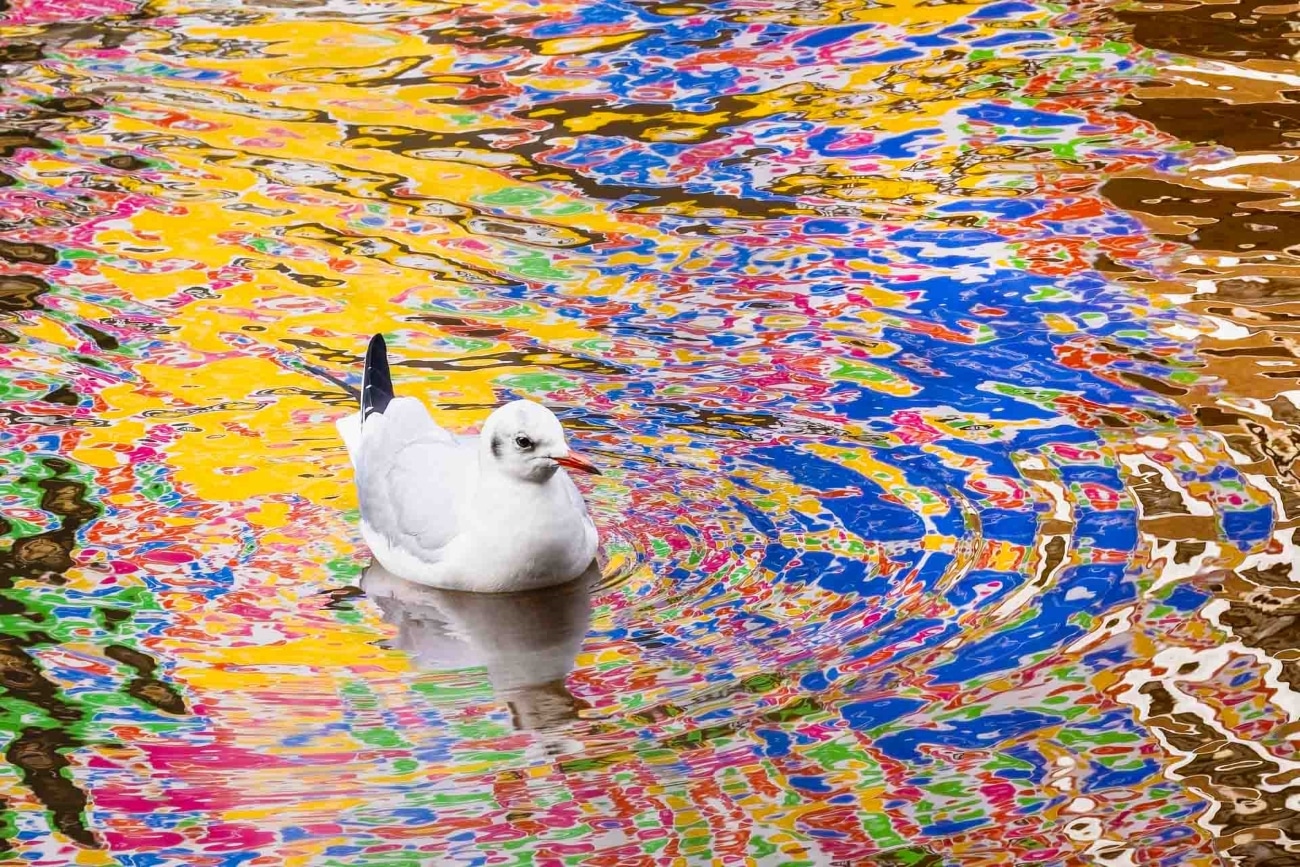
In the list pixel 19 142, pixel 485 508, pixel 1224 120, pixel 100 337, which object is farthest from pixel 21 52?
pixel 1224 120

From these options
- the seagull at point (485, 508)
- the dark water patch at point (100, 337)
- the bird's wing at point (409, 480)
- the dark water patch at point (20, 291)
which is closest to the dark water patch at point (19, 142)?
the dark water patch at point (20, 291)

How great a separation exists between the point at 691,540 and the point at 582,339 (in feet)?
5.14

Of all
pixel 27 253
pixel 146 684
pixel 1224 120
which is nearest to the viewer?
pixel 146 684

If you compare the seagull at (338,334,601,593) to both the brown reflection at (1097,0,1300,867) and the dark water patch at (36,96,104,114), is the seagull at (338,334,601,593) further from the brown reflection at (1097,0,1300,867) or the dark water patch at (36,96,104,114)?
the dark water patch at (36,96,104,114)

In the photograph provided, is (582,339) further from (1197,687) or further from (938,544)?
(1197,687)

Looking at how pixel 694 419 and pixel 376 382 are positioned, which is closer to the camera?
pixel 376 382

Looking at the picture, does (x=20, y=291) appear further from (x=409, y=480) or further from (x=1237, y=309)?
(x=1237, y=309)

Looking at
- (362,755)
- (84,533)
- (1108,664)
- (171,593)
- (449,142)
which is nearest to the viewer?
(362,755)

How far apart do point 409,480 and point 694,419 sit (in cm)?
110

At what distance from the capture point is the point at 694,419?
619cm

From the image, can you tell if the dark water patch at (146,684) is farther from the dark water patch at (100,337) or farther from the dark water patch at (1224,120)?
the dark water patch at (1224,120)

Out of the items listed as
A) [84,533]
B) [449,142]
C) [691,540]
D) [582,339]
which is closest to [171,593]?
[84,533]

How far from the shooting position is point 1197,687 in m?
4.66

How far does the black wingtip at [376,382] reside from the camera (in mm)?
5938
